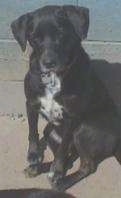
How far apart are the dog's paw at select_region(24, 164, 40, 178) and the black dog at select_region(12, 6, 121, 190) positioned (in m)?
0.06

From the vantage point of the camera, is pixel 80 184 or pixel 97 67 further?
pixel 97 67

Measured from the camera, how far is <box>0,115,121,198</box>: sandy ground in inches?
214

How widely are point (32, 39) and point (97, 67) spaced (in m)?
1.02

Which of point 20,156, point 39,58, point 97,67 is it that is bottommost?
point 20,156

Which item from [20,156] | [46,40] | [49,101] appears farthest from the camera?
[20,156]

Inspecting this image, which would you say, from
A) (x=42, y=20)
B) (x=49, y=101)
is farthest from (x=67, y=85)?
(x=42, y=20)

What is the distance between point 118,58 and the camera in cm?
599

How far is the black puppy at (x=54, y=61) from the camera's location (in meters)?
5.11

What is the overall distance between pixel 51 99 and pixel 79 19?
24.9 inches

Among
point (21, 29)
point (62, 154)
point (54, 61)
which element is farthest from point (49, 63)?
point (62, 154)

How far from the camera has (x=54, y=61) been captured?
16.7 feet

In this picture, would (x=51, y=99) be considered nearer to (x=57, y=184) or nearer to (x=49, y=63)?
(x=49, y=63)

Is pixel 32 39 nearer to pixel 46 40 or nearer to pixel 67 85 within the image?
pixel 46 40

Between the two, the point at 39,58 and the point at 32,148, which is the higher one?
the point at 39,58
